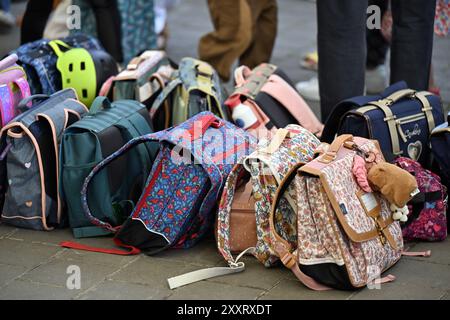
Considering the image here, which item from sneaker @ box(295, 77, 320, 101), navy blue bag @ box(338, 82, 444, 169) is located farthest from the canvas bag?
sneaker @ box(295, 77, 320, 101)

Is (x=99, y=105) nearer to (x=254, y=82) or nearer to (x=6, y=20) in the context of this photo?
(x=254, y=82)

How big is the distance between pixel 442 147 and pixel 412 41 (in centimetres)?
90

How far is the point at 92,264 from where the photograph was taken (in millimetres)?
3725

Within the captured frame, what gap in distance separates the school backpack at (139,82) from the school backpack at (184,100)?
88 millimetres

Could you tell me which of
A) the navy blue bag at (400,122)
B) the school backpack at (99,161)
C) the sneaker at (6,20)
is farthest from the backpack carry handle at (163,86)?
the sneaker at (6,20)

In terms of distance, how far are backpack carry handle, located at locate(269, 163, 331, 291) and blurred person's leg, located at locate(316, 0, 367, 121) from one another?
1.15 metres

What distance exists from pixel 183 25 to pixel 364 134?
3936mm

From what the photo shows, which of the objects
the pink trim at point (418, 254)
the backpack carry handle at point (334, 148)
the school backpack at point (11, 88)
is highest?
the school backpack at point (11, 88)

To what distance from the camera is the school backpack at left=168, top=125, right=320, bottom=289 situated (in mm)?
3605

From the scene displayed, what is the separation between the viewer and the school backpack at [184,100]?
4387mm

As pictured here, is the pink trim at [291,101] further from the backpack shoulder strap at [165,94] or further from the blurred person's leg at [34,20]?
the blurred person's leg at [34,20]

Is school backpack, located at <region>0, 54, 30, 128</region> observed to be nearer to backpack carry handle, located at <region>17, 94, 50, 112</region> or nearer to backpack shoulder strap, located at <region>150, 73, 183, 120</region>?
backpack carry handle, located at <region>17, 94, 50, 112</region>

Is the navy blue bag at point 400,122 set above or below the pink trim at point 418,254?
above

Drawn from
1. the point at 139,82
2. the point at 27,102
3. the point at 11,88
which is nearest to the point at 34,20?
the point at 139,82
